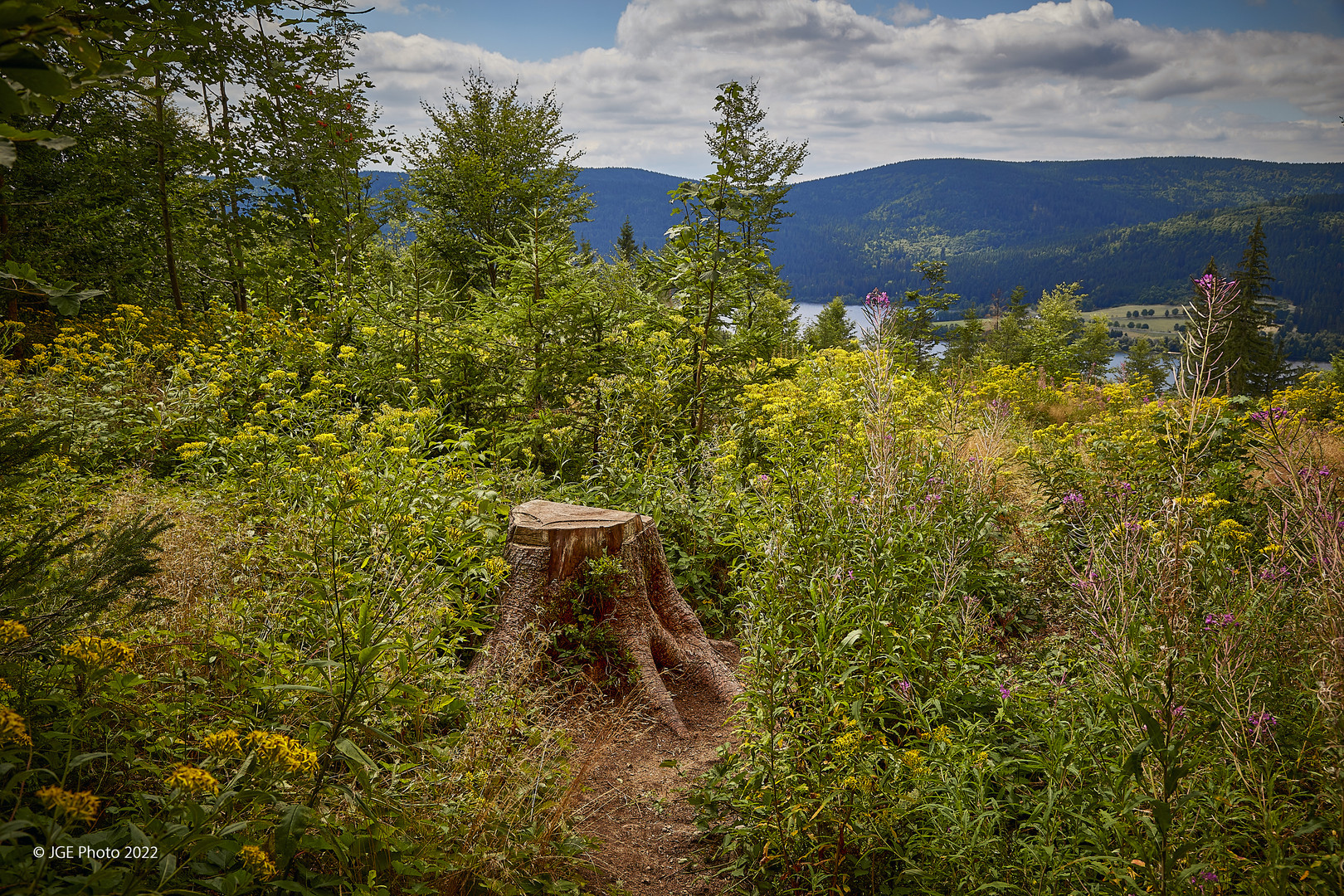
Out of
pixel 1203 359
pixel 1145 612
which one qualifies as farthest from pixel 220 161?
pixel 1145 612

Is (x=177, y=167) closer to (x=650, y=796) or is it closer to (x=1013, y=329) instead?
(x=650, y=796)

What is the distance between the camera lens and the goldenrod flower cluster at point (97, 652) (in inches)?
61.7

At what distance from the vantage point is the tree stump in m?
3.60

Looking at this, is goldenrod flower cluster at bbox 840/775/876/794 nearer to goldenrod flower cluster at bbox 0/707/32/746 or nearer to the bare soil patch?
the bare soil patch

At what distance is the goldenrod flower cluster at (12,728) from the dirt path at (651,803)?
5.60ft

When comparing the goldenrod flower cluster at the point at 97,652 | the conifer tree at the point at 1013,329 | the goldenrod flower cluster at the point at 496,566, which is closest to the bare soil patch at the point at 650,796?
the goldenrod flower cluster at the point at 496,566

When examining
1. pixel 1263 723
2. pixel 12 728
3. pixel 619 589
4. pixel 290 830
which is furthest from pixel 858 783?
pixel 12 728

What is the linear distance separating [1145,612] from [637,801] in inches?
98.5

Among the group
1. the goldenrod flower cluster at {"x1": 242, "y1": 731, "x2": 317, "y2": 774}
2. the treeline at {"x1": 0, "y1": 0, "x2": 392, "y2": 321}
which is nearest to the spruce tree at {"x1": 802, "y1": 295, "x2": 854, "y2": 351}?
the treeline at {"x1": 0, "y1": 0, "x2": 392, "y2": 321}

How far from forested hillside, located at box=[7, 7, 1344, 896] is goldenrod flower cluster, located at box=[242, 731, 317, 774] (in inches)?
0.6

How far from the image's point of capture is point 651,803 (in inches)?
118

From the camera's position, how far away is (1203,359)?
232 centimetres

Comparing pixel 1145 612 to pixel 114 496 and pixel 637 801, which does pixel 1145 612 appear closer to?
pixel 637 801

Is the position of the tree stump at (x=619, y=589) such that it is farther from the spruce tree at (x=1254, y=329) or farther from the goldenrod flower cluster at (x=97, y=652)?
the spruce tree at (x=1254, y=329)
